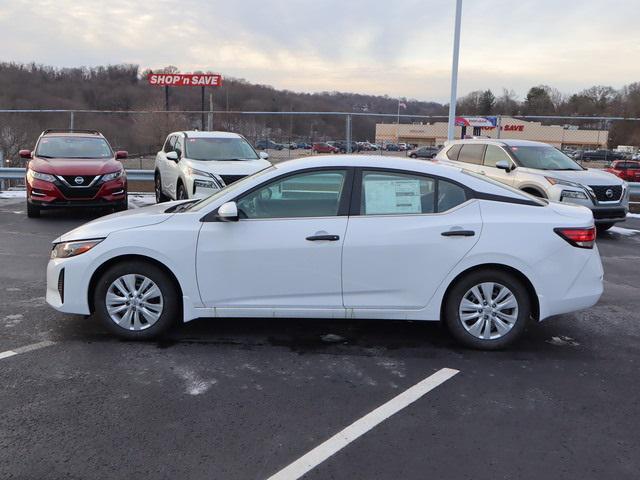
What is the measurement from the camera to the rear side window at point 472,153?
458 inches

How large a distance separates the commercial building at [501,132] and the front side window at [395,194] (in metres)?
12.2

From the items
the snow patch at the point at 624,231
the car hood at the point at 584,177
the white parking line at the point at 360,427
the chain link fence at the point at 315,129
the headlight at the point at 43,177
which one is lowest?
the white parking line at the point at 360,427

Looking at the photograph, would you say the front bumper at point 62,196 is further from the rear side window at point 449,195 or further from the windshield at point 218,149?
the rear side window at point 449,195

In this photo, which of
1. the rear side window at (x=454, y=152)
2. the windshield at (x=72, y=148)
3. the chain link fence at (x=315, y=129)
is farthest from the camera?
the chain link fence at (x=315, y=129)

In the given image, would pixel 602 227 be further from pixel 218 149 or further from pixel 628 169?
pixel 628 169

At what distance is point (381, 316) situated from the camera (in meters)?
4.62

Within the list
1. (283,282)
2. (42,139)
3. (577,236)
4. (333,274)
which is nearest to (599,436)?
(577,236)

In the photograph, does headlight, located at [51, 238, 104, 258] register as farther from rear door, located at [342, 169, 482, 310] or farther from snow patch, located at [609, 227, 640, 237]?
snow patch, located at [609, 227, 640, 237]

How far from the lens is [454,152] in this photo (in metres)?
12.3

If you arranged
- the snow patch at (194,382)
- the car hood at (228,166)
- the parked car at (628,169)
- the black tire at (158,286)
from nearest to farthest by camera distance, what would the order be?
the snow patch at (194,382) < the black tire at (158,286) < the car hood at (228,166) < the parked car at (628,169)

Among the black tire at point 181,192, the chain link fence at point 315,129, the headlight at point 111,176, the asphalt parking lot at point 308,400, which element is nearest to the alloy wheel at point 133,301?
the asphalt parking lot at point 308,400

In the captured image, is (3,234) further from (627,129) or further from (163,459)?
(627,129)

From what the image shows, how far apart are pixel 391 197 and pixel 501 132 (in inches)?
581

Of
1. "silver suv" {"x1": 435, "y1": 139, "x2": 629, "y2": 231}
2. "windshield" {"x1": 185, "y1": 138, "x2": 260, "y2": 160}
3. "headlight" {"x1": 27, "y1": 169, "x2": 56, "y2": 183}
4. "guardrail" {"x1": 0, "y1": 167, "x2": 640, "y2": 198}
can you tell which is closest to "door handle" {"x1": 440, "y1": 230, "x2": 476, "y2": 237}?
"silver suv" {"x1": 435, "y1": 139, "x2": 629, "y2": 231}
